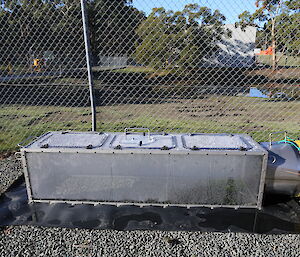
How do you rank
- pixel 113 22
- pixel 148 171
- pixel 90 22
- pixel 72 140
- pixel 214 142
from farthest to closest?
pixel 113 22
pixel 90 22
pixel 72 140
pixel 214 142
pixel 148 171

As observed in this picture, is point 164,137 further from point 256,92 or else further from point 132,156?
point 256,92

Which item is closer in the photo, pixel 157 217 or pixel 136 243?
pixel 136 243

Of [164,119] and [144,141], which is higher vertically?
[144,141]

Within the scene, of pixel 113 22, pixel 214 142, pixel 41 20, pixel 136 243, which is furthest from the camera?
pixel 41 20

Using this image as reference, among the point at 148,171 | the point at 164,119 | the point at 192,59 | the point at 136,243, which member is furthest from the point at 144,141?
the point at 192,59

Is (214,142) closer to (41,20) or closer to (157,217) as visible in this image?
(157,217)

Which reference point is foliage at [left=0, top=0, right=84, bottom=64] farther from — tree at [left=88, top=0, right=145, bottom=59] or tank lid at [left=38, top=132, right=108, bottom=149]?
tank lid at [left=38, top=132, right=108, bottom=149]

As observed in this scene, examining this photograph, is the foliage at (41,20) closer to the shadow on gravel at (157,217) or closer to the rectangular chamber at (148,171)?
the rectangular chamber at (148,171)

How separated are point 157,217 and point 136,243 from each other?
0.45 m

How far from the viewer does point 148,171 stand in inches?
110

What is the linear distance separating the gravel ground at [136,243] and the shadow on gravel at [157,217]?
0.10 m

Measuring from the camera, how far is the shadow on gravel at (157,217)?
8.81 ft

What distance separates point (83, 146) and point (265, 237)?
210 cm

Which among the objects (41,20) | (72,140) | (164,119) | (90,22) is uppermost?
(41,20)
